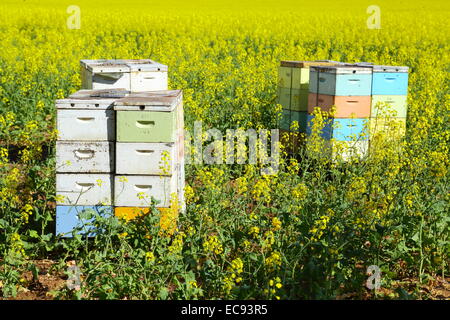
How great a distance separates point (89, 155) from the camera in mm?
6801

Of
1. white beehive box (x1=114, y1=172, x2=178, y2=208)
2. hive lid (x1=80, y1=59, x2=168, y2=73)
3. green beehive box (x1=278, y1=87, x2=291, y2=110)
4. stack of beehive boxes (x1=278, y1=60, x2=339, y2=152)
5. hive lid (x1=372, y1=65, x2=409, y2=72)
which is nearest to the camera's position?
white beehive box (x1=114, y1=172, x2=178, y2=208)

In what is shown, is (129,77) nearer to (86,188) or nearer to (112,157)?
(112,157)

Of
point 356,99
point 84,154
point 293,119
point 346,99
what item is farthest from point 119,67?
point 356,99

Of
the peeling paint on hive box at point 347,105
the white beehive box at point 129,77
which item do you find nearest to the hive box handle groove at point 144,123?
the white beehive box at point 129,77

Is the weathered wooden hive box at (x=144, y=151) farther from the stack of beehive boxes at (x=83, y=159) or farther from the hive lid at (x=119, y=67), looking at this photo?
the hive lid at (x=119, y=67)

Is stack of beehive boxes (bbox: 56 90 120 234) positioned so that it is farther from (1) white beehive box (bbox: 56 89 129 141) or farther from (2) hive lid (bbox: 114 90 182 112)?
→ (2) hive lid (bbox: 114 90 182 112)

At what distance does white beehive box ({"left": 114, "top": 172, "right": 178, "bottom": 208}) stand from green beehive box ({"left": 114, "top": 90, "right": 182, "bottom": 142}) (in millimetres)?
382

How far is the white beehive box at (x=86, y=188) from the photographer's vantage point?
6.79m

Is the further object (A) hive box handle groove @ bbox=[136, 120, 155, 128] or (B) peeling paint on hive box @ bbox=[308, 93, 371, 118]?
(B) peeling paint on hive box @ bbox=[308, 93, 371, 118]

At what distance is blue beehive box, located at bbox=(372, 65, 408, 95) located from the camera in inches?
376

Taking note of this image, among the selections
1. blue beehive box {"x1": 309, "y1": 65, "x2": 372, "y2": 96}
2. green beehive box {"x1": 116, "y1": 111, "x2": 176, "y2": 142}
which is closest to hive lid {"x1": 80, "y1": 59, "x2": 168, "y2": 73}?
blue beehive box {"x1": 309, "y1": 65, "x2": 372, "y2": 96}

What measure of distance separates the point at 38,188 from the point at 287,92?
14.8ft
